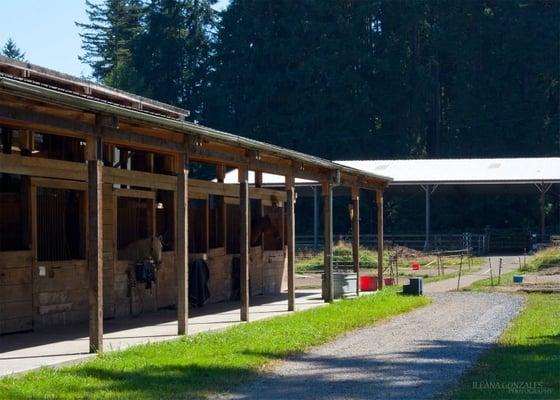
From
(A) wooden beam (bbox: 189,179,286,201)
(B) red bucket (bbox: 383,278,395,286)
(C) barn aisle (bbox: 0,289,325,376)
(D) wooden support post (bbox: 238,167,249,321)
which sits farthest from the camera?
(B) red bucket (bbox: 383,278,395,286)

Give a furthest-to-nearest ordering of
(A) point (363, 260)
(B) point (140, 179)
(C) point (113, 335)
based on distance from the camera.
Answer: (A) point (363, 260)
(B) point (140, 179)
(C) point (113, 335)

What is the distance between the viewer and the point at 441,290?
1105 inches

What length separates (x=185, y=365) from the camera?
12469 mm

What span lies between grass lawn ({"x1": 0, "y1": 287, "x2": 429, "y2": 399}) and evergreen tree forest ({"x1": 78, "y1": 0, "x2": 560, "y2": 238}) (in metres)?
44.2

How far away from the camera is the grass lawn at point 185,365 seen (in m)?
10.7

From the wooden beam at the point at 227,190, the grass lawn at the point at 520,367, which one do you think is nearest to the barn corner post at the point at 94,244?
the grass lawn at the point at 520,367

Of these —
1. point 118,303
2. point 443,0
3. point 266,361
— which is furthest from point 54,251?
point 443,0

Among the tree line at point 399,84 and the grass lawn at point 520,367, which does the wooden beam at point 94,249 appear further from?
the tree line at point 399,84

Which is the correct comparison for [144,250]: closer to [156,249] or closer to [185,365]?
[156,249]

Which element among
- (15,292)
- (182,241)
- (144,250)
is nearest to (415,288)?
(144,250)

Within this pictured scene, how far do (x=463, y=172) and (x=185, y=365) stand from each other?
125 ft

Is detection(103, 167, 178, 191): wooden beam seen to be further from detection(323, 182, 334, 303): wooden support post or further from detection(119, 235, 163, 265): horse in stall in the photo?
detection(323, 182, 334, 303): wooden support post

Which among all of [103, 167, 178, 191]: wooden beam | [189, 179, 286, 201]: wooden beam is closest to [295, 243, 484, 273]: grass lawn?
[189, 179, 286, 201]: wooden beam

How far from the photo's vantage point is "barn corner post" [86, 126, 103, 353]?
43.5 ft
